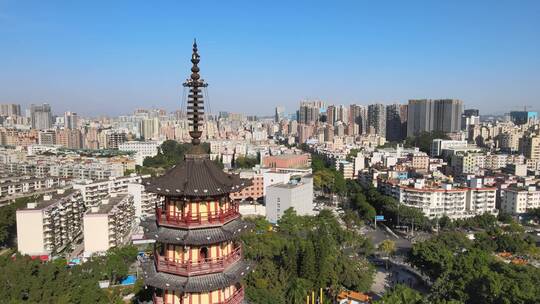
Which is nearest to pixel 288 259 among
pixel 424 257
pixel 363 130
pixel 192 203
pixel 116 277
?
pixel 424 257

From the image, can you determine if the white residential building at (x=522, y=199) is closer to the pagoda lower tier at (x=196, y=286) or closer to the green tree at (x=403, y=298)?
the green tree at (x=403, y=298)

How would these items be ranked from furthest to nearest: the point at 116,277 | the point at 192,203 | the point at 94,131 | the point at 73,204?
the point at 94,131 → the point at 73,204 → the point at 116,277 → the point at 192,203

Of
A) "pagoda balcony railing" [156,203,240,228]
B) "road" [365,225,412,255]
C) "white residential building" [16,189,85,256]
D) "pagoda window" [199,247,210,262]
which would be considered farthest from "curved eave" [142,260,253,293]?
"road" [365,225,412,255]

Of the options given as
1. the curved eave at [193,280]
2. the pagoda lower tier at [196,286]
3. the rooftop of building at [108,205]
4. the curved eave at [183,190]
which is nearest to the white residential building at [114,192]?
the rooftop of building at [108,205]

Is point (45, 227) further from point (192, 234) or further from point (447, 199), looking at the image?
point (447, 199)

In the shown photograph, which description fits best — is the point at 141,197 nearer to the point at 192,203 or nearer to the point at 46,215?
the point at 46,215
